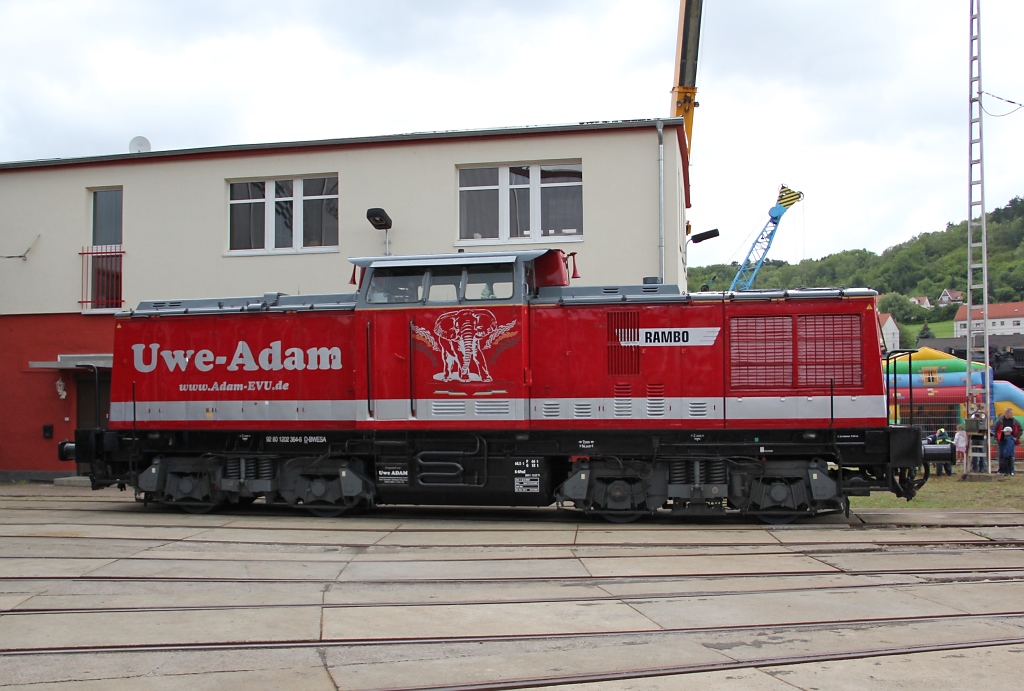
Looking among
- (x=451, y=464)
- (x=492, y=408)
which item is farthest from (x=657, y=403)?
(x=451, y=464)

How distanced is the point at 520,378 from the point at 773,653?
6.31 m

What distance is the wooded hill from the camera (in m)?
92.5

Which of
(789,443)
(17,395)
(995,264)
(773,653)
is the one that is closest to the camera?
(773,653)

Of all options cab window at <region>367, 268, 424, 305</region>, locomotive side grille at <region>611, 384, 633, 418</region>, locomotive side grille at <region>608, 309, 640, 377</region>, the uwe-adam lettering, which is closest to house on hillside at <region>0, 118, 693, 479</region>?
the uwe-adam lettering

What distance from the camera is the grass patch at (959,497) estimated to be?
44.6 feet

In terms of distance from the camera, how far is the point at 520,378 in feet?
38.7

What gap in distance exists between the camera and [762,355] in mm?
11617

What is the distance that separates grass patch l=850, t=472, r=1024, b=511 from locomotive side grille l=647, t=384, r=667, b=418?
432cm

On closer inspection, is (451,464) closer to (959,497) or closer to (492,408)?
(492,408)

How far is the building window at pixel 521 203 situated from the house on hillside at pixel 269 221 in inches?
1.1

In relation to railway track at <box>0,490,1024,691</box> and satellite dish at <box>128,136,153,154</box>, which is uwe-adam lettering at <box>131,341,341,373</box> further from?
satellite dish at <box>128,136,153,154</box>

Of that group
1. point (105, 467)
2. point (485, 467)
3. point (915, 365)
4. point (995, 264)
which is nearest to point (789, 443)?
point (485, 467)

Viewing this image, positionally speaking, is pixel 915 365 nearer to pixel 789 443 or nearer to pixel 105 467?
pixel 789 443

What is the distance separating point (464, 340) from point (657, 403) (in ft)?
9.13
